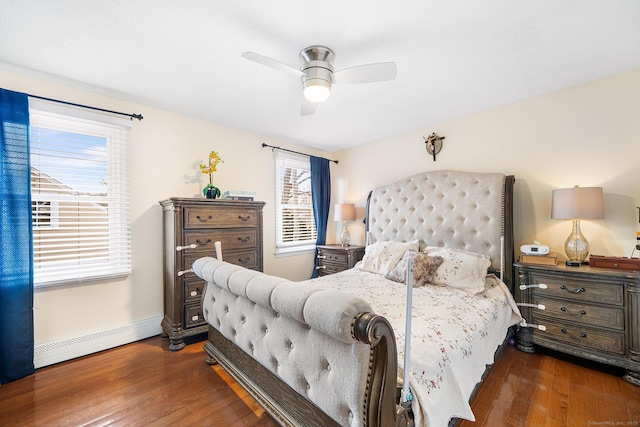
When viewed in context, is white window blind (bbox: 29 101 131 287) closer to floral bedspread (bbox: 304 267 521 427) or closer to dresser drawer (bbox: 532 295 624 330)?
floral bedspread (bbox: 304 267 521 427)

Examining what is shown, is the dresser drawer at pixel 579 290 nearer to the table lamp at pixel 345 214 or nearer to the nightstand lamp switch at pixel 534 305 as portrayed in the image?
the nightstand lamp switch at pixel 534 305

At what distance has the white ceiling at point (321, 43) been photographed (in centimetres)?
152

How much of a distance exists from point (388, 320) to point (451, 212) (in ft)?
6.36

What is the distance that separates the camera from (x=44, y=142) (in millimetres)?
2256

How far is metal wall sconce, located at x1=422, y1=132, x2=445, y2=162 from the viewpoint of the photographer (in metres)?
3.29

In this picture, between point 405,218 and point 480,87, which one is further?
point 405,218

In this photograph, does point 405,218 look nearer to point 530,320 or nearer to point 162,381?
point 530,320

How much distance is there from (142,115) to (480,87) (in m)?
3.40

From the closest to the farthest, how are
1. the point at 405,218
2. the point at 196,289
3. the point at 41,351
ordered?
the point at 41,351 → the point at 196,289 → the point at 405,218

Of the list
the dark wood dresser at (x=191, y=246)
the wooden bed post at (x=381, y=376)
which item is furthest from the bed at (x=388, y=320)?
the dark wood dresser at (x=191, y=246)

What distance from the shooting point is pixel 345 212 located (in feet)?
13.3

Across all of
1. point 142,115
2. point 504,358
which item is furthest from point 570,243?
point 142,115

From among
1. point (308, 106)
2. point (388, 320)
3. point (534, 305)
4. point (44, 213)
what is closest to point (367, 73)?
point (308, 106)

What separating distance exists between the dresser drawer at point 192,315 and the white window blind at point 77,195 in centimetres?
75
